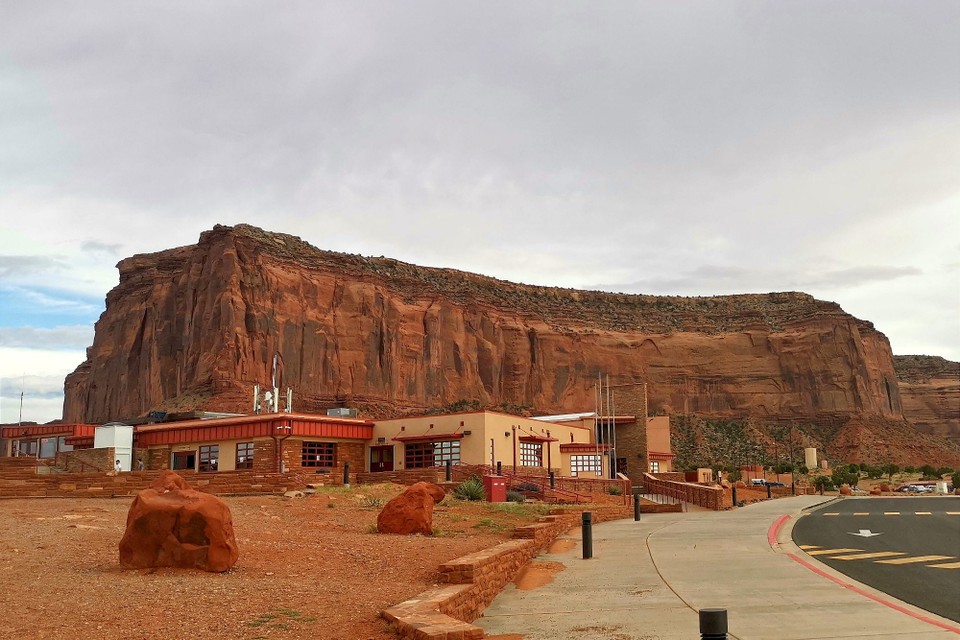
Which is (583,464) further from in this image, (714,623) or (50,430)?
(714,623)

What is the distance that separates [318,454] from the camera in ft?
145

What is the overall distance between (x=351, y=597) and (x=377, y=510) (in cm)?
1522

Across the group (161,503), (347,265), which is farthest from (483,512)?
(347,265)

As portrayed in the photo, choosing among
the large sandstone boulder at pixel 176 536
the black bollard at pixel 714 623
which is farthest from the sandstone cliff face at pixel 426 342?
the black bollard at pixel 714 623

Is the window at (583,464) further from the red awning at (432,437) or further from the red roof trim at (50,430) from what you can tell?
the red roof trim at (50,430)

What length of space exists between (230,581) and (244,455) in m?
33.8

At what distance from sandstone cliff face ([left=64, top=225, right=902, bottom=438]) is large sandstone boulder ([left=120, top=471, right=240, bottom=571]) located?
7602 centimetres

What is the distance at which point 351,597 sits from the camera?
10883 mm

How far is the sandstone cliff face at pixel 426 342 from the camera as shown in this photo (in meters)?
97.1

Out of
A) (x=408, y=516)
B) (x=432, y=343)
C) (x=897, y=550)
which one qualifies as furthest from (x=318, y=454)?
(x=432, y=343)

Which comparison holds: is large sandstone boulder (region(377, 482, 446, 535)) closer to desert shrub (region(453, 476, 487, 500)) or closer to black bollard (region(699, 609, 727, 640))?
desert shrub (region(453, 476, 487, 500))

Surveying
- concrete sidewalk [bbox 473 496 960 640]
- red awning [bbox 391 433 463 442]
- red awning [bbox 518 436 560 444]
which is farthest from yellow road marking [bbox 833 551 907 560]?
red awning [bbox 518 436 560 444]

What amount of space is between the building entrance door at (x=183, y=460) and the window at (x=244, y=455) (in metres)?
4.53

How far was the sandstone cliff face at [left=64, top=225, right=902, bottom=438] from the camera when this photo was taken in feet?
318
